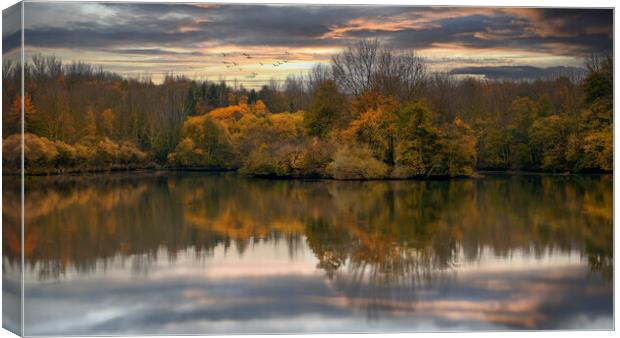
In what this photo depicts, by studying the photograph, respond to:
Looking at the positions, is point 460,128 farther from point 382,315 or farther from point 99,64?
point 99,64

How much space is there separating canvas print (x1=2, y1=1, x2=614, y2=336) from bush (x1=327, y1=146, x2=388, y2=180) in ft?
0.16

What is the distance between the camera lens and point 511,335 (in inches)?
545

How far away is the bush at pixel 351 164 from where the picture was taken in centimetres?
1538

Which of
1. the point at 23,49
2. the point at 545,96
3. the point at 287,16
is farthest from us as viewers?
the point at 545,96

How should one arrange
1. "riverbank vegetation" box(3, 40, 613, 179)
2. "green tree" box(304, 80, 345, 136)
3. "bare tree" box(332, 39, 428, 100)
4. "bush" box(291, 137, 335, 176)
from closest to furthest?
"riverbank vegetation" box(3, 40, 613, 179) < "bare tree" box(332, 39, 428, 100) < "green tree" box(304, 80, 345, 136) < "bush" box(291, 137, 335, 176)

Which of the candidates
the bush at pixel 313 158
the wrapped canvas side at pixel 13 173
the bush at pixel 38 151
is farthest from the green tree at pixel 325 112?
the wrapped canvas side at pixel 13 173

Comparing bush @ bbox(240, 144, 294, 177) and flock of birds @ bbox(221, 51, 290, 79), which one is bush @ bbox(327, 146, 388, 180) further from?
flock of birds @ bbox(221, 51, 290, 79)

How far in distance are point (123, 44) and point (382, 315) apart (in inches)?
210

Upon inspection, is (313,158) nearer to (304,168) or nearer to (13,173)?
(304,168)

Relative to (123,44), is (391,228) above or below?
below

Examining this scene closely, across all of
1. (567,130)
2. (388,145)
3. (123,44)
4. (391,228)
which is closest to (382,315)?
(391,228)

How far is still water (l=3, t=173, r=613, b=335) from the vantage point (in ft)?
44.2

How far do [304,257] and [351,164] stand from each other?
2.07 m

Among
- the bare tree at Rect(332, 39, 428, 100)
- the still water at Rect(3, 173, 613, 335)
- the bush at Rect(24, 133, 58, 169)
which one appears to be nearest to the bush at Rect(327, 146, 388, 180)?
the still water at Rect(3, 173, 613, 335)
